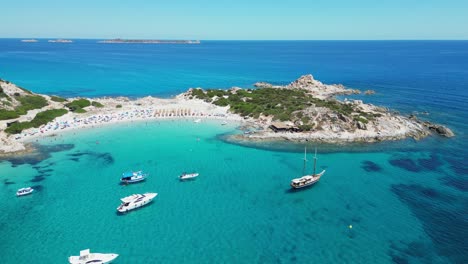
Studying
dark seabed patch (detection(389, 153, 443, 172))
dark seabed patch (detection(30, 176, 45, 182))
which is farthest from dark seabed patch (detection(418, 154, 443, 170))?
dark seabed patch (detection(30, 176, 45, 182))

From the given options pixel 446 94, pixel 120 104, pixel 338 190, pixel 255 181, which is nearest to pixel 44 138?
pixel 120 104

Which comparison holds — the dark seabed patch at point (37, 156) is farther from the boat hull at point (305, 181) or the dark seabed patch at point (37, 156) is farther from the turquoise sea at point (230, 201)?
the boat hull at point (305, 181)

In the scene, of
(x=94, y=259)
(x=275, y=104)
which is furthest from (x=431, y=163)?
(x=94, y=259)

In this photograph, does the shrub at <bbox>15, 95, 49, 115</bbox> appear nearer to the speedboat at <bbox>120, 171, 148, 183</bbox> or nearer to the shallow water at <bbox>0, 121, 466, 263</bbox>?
the shallow water at <bbox>0, 121, 466, 263</bbox>

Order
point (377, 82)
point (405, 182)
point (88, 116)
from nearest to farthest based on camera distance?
point (405, 182) < point (88, 116) < point (377, 82)

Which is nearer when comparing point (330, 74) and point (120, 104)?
point (120, 104)

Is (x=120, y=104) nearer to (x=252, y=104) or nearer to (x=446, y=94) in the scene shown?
(x=252, y=104)
